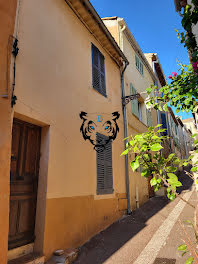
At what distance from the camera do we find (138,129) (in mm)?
9484

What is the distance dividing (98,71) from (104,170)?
307cm

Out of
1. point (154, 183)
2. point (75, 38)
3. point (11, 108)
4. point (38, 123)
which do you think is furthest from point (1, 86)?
point (75, 38)

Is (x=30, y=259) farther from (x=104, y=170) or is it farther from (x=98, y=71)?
(x=98, y=71)

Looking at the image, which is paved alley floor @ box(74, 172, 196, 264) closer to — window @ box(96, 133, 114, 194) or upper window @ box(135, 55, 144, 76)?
window @ box(96, 133, 114, 194)

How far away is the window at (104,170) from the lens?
5.64 m

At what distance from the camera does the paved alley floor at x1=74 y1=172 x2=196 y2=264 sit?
3.82m

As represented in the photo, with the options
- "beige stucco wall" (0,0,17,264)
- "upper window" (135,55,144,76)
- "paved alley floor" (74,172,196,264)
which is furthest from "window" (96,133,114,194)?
"upper window" (135,55,144,76)

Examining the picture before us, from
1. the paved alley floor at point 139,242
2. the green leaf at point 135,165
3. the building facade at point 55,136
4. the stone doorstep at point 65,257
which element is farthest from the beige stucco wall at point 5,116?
the green leaf at point 135,165

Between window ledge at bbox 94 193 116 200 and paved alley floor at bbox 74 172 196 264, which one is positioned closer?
paved alley floor at bbox 74 172 196 264

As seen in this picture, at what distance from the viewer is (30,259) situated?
3.16 meters

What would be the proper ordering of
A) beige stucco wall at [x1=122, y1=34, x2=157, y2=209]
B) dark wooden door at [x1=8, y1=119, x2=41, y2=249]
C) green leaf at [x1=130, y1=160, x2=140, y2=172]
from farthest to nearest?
beige stucco wall at [x1=122, y1=34, x2=157, y2=209] < dark wooden door at [x1=8, y1=119, x2=41, y2=249] < green leaf at [x1=130, y1=160, x2=140, y2=172]

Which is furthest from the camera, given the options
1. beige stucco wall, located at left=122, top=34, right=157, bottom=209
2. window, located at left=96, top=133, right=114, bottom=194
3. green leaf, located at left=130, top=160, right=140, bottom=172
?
beige stucco wall, located at left=122, top=34, right=157, bottom=209

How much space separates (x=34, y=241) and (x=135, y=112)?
699 centimetres

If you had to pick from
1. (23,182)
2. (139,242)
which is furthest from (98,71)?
(139,242)
